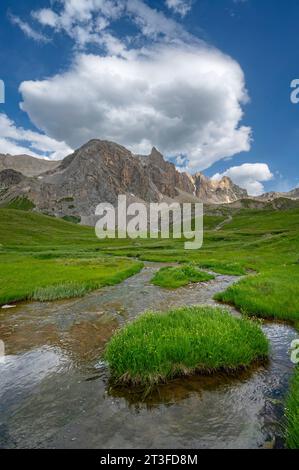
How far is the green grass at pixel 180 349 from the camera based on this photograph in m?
11.2

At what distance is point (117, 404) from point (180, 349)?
3207mm

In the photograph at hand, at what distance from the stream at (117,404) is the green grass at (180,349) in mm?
478

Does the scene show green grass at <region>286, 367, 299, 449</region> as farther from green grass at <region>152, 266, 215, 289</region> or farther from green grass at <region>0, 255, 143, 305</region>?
green grass at <region>152, 266, 215, 289</region>

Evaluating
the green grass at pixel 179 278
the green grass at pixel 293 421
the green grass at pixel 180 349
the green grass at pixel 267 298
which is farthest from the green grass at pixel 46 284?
the green grass at pixel 293 421

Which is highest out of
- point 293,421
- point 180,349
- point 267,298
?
point 180,349

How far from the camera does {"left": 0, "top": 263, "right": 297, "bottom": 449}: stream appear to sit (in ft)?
27.2

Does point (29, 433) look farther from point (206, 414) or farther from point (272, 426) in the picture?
point (272, 426)

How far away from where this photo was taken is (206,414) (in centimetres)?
930

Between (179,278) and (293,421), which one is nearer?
(293,421)

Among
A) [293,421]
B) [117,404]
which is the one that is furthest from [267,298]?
[117,404]

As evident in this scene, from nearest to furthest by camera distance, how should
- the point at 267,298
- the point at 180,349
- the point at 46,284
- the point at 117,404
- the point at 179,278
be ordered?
the point at 117,404
the point at 180,349
the point at 267,298
the point at 46,284
the point at 179,278

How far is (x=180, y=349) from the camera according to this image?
11.9 metres

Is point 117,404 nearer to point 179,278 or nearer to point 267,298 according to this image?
point 267,298

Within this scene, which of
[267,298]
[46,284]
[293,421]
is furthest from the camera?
[46,284]
